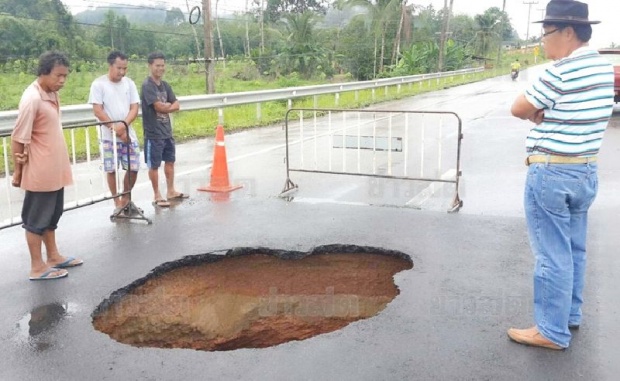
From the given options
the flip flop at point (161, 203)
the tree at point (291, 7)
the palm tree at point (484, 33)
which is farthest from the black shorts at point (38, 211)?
the palm tree at point (484, 33)

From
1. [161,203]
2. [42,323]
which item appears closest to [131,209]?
[161,203]

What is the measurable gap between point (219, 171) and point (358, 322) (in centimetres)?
473

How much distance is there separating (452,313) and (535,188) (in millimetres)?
1077

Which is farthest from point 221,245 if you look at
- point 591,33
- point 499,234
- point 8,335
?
point 591,33

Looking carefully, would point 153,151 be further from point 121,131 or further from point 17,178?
point 17,178

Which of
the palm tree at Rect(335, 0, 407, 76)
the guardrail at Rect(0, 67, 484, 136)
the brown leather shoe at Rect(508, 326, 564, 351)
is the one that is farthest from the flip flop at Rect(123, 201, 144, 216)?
the palm tree at Rect(335, 0, 407, 76)

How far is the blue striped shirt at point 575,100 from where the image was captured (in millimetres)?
3277

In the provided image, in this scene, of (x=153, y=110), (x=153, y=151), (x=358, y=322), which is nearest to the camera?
(x=358, y=322)

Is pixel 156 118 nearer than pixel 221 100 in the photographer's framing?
Yes

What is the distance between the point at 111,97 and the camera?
680 cm

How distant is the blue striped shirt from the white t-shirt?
4.84 meters

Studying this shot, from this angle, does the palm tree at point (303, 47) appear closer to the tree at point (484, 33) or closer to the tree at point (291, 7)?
the tree at point (291, 7)

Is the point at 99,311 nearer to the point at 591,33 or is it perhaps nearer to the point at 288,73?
the point at 591,33

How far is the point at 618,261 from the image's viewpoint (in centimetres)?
515
